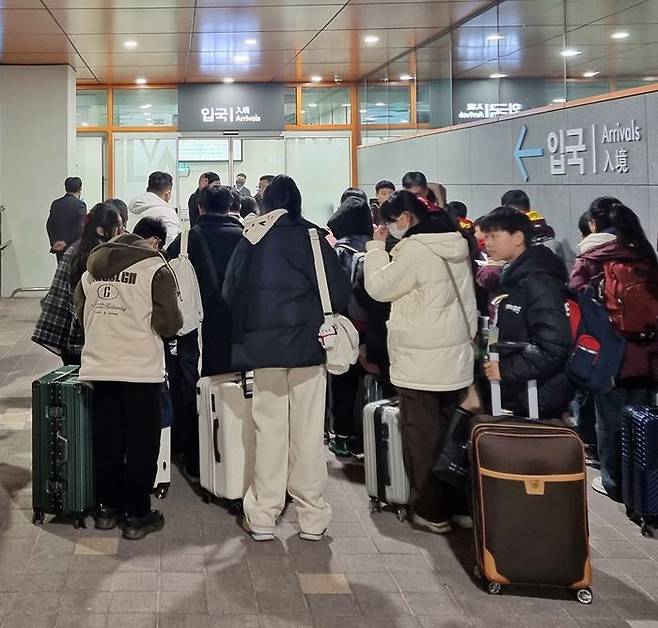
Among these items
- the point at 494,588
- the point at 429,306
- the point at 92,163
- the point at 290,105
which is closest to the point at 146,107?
the point at 92,163

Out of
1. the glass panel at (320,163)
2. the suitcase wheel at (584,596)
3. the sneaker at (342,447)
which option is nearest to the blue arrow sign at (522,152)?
the sneaker at (342,447)

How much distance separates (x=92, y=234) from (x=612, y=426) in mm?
2776

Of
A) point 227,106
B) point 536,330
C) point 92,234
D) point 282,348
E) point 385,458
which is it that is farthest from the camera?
point 227,106

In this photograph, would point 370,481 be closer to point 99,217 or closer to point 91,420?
point 91,420

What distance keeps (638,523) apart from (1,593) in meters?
2.89

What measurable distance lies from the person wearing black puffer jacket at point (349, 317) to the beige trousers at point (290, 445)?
87cm

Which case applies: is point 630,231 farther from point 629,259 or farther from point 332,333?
point 332,333

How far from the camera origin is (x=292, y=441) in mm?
4340

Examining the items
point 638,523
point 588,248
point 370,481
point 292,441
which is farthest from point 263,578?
point 588,248

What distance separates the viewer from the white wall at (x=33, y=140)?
13992 millimetres

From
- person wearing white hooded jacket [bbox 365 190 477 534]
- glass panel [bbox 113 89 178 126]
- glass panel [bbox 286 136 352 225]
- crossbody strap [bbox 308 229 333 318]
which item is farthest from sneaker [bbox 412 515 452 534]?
glass panel [bbox 113 89 178 126]

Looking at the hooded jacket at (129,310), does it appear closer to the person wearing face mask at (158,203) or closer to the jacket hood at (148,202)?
the person wearing face mask at (158,203)

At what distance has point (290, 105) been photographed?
54.9 feet

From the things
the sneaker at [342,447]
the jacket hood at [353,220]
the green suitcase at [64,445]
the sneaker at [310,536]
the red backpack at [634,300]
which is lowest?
the sneaker at [310,536]
